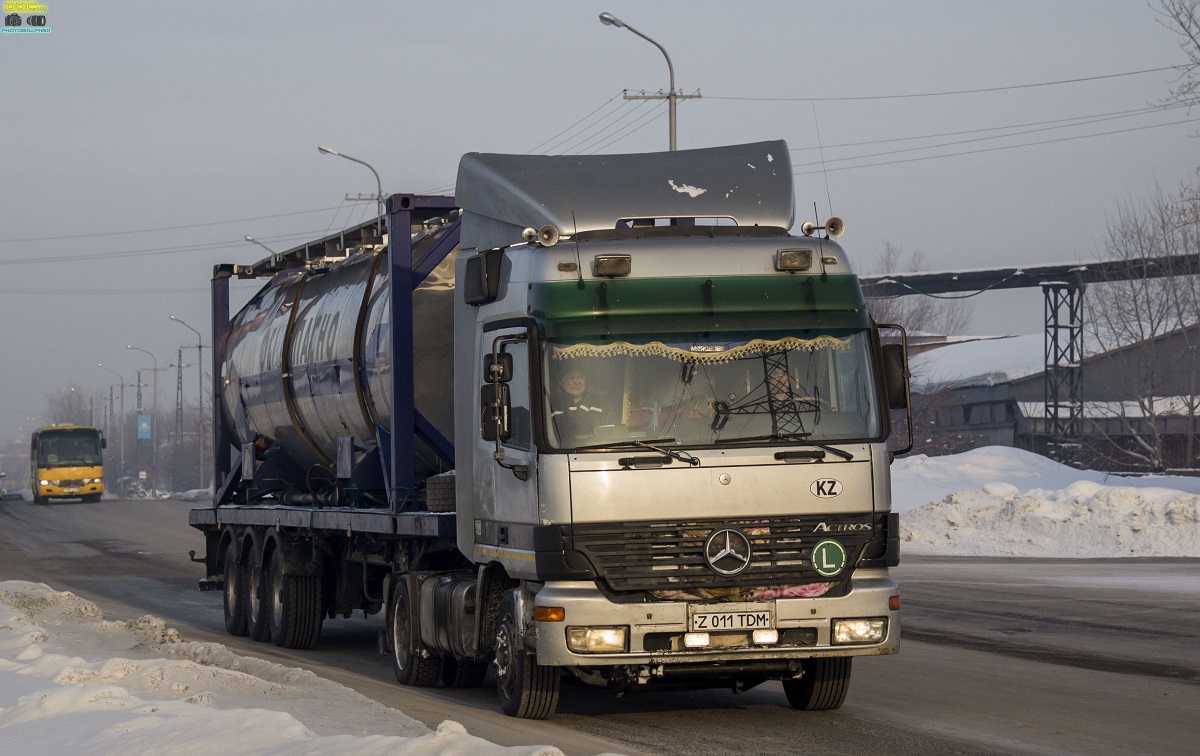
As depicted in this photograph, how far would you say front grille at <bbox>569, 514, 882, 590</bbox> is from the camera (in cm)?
885

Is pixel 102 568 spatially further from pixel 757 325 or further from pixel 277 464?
pixel 757 325

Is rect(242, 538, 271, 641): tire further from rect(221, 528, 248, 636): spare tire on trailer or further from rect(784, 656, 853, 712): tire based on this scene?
rect(784, 656, 853, 712): tire

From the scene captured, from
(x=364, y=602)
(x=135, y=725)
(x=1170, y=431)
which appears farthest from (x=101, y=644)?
(x=1170, y=431)

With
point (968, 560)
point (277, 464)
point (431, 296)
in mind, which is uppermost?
point (431, 296)

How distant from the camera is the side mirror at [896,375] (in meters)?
9.51

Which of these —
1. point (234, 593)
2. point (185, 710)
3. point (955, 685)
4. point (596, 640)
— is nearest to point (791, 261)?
point (596, 640)

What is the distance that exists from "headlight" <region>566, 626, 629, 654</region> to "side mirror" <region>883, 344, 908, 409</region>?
2213 mm

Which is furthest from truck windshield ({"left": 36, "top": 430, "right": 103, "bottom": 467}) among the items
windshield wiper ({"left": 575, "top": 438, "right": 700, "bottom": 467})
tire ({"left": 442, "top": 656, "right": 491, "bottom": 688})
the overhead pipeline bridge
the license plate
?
the license plate

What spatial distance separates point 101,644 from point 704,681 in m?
6.65

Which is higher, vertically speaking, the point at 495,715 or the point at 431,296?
the point at 431,296

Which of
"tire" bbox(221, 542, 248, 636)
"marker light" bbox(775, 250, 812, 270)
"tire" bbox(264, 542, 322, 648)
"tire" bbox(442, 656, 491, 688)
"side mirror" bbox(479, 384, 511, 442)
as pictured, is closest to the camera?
"side mirror" bbox(479, 384, 511, 442)

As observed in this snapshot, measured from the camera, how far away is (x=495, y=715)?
9922 millimetres

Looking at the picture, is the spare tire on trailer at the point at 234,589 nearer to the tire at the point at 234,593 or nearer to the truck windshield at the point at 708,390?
the tire at the point at 234,593

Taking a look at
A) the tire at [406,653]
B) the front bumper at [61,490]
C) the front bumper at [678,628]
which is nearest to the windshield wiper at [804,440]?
the front bumper at [678,628]
